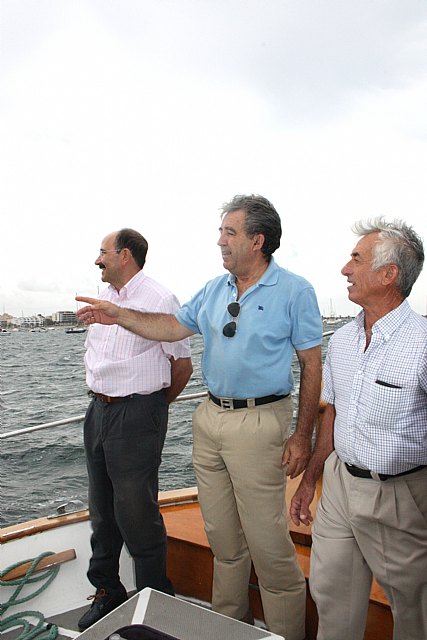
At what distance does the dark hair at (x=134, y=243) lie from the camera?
251cm

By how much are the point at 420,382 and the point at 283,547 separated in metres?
0.87

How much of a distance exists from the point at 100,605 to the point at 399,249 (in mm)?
1923

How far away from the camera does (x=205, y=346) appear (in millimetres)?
2256

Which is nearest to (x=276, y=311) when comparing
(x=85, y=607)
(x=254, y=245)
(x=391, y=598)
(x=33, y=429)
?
(x=254, y=245)

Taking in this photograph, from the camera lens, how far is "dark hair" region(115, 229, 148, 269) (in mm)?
2512

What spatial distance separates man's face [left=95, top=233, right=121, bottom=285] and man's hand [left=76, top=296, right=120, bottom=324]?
0.95ft

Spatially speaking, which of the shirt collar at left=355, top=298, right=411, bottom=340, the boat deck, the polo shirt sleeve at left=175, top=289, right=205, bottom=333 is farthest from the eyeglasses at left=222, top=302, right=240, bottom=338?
the boat deck

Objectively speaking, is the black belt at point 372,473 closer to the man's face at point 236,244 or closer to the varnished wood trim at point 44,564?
the man's face at point 236,244

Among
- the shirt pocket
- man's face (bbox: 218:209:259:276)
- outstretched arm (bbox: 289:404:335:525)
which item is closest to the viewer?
the shirt pocket

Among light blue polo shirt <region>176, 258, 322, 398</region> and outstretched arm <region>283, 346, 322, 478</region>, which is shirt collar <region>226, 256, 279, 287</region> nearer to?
light blue polo shirt <region>176, 258, 322, 398</region>

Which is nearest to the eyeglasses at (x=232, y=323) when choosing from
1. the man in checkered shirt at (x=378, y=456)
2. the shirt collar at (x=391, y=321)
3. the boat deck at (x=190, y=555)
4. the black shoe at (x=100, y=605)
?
the man in checkered shirt at (x=378, y=456)

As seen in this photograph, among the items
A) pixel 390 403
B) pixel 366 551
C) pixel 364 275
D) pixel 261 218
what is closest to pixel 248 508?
pixel 366 551

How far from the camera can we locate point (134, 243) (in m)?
2.54

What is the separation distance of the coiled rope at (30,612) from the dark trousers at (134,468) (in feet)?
1.44
